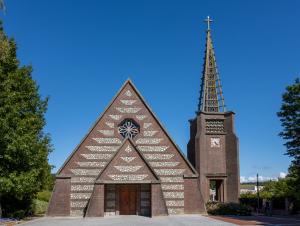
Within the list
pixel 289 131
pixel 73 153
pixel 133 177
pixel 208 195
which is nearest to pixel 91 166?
pixel 73 153

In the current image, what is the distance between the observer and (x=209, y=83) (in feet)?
140

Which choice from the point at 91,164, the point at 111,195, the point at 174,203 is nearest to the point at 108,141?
the point at 91,164

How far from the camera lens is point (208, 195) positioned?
37094mm

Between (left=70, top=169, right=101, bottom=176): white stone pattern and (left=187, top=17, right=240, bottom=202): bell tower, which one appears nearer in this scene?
(left=70, top=169, right=101, bottom=176): white stone pattern

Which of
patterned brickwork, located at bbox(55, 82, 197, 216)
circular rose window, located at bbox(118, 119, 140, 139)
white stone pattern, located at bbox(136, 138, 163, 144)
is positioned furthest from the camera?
circular rose window, located at bbox(118, 119, 140, 139)

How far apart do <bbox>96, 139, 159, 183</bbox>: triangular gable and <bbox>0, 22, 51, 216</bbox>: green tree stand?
15.6 ft

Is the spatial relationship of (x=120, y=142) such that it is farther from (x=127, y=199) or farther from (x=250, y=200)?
(x=250, y=200)

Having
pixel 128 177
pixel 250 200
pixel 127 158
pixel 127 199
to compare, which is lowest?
pixel 250 200

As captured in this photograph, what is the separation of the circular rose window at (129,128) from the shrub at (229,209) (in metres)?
9.54

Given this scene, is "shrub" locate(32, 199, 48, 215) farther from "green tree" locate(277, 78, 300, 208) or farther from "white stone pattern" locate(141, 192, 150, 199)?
"green tree" locate(277, 78, 300, 208)

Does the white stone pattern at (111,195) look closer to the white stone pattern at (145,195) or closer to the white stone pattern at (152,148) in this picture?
the white stone pattern at (145,195)

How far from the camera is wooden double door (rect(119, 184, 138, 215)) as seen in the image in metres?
32.0

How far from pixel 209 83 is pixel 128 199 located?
1710cm

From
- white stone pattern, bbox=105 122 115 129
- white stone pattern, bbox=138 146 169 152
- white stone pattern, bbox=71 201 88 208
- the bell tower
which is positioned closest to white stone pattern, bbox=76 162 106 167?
white stone pattern, bbox=71 201 88 208
